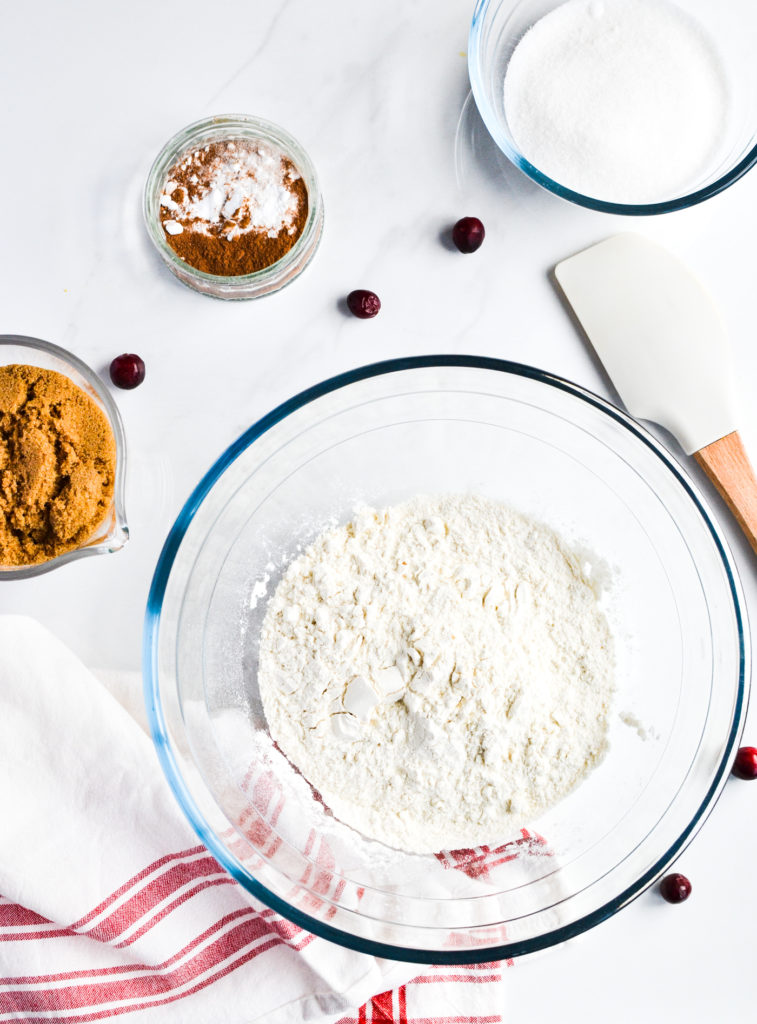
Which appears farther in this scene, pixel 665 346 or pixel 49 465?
pixel 665 346

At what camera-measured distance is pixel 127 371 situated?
4.38 ft

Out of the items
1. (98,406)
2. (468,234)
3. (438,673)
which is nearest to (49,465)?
(98,406)

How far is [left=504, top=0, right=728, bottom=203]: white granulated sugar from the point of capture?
1308mm

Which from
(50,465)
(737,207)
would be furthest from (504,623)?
(737,207)

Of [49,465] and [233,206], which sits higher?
[233,206]

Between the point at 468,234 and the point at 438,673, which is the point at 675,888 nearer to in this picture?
the point at 438,673

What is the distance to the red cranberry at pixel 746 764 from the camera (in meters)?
1.35

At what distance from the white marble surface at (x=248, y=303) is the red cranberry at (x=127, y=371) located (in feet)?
0.09

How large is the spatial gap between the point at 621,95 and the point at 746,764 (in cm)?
113

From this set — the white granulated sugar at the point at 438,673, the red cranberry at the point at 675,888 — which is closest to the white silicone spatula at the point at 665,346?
the white granulated sugar at the point at 438,673

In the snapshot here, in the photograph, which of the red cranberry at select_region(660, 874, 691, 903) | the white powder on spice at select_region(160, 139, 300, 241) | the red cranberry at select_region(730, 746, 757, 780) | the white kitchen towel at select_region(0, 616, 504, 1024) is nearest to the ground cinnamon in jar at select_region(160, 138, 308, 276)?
the white powder on spice at select_region(160, 139, 300, 241)

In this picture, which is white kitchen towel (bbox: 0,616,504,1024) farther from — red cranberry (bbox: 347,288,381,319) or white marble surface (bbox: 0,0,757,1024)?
red cranberry (bbox: 347,288,381,319)

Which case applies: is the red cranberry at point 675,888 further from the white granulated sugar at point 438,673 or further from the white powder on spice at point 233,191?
the white powder on spice at point 233,191

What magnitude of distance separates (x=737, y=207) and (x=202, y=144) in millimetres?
931
